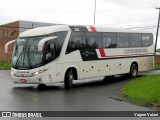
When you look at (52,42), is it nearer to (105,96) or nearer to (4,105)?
(105,96)

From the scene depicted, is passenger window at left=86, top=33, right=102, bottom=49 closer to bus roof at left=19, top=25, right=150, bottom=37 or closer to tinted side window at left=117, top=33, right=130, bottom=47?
bus roof at left=19, top=25, right=150, bottom=37

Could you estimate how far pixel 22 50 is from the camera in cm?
1978

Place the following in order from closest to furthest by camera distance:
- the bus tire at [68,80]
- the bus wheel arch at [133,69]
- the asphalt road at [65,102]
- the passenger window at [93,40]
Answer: the asphalt road at [65,102]
the bus tire at [68,80]
the passenger window at [93,40]
the bus wheel arch at [133,69]

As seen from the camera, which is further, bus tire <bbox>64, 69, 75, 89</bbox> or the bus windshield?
bus tire <bbox>64, 69, 75, 89</bbox>

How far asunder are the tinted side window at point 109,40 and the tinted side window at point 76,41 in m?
2.22

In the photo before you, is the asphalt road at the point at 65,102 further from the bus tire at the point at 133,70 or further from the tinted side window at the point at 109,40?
the bus tire at the point at 133,70

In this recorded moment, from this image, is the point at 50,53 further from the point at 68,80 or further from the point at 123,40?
the point at 123,40

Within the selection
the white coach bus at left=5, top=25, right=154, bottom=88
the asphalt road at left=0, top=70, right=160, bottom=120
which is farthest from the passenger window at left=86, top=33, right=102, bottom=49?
the asphalt road at left=0, top=70, right=160, bottom=120

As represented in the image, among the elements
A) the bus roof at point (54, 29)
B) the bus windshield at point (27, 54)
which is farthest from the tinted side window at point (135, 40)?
the bus windshield at point (27, 54)

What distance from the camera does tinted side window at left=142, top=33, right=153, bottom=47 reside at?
91.5ft

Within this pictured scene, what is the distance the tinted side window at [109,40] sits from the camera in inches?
940

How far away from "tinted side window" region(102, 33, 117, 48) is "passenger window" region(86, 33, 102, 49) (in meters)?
0.52

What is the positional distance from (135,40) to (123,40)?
61.9 inches

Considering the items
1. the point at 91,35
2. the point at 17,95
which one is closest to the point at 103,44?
the point at 91,35
